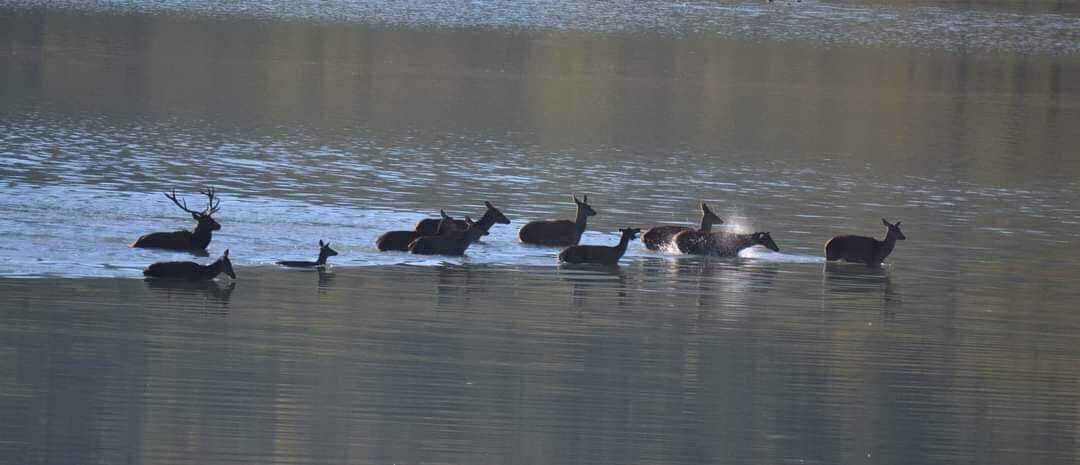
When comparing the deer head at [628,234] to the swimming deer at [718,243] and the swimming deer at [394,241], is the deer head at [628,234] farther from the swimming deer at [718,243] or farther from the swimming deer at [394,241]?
the swimming deer at [394,241]

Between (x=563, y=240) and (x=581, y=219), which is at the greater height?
(x=581, y=219)

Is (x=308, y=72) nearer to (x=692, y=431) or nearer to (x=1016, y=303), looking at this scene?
(x=1016, y=303)

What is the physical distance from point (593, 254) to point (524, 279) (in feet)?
3.45

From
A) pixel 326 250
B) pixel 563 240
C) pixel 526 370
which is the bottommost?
pixel 526 370

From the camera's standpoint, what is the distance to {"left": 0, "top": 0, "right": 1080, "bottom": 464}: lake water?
459 inches

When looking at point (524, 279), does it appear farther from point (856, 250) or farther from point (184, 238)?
point (856, 250)

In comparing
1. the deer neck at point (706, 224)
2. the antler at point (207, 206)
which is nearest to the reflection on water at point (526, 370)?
the antler at point (207, 206)

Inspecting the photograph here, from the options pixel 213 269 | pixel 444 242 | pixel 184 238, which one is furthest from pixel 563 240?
pixel 213 269

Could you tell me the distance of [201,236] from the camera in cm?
1753

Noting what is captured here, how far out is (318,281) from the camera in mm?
16203

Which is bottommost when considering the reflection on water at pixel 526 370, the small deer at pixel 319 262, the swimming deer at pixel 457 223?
the reflection on water at pixel 526 370

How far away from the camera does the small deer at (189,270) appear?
15.7 metres

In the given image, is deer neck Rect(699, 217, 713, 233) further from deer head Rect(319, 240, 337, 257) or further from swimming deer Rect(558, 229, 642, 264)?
deer head Rect(319, 240, 337, 257)

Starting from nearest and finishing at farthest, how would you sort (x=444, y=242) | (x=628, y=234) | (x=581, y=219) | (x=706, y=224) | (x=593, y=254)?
(x=593, y=254) → (x=444, y=242) → (x=628, y=234) → (x=581, y=219) → (x=706, y=224)
